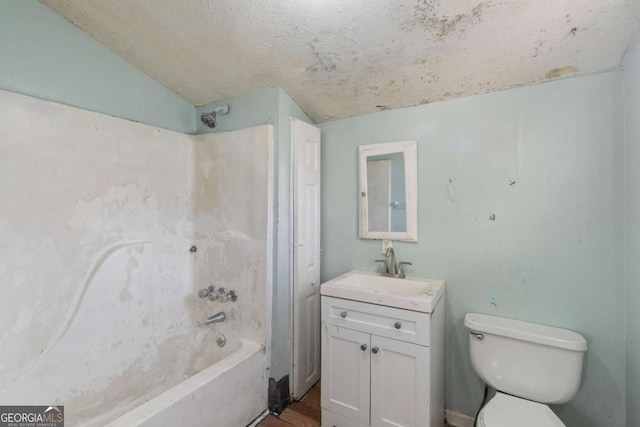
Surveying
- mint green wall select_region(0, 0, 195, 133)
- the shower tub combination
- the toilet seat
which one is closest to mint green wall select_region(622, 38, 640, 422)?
the toilet seat

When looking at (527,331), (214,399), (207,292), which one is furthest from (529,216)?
(207,292)

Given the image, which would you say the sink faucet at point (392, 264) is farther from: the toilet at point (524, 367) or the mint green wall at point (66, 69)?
the mint green wall at point (66, 69)

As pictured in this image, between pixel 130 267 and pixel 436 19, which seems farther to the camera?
pixel 130 267

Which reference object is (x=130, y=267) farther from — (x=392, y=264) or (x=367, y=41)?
(x=367, y=41)

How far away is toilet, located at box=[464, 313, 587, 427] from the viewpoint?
1.22 meters

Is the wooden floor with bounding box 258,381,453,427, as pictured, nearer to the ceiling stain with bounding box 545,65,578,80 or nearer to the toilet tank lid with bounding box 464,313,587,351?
the toilet tank lid with bounding box 464,313,587,351

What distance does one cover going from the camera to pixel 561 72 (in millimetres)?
1419

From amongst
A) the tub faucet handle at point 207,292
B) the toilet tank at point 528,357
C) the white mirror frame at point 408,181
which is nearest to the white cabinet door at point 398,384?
Answer: the toilet tank at point 528,357

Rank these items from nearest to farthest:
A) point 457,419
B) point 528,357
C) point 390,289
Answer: point 528,357 → point 457,419 → point 390,289

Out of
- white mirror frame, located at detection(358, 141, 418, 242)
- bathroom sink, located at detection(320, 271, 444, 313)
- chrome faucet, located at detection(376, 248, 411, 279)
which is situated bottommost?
bathroom sink, located at detection(320, 271, 444, 313)

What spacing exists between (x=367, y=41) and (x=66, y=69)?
5.51 ft

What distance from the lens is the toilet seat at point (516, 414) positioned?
1166 mm

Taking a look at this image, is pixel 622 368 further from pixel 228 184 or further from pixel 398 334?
pixel 228 184

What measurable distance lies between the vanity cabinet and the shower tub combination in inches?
19.0
